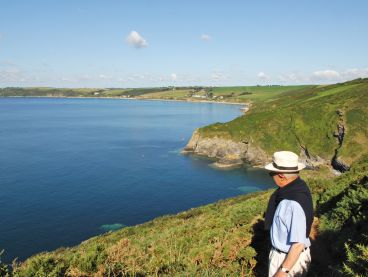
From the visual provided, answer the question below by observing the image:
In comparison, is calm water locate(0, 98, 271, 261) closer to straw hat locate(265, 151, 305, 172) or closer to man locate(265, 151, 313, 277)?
man locate(265, 151, 313, 277)

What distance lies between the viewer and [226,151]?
4235 inches

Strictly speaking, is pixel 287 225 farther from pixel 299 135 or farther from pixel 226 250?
pixel 299 135

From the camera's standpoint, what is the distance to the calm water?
181 feet

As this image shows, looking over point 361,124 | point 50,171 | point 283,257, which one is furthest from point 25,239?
point 361,124

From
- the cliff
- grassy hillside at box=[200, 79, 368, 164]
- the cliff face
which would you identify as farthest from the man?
grassy hillside at box=[200, 79, 368, 164]

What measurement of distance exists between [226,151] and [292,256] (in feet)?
336

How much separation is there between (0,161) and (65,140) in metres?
35.4

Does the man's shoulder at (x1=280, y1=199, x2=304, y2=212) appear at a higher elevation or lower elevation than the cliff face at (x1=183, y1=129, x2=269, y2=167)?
higher

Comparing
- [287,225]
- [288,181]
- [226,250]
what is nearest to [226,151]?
[226,250]

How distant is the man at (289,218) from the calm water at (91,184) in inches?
1864

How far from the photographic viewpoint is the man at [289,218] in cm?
602

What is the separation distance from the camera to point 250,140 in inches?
4208

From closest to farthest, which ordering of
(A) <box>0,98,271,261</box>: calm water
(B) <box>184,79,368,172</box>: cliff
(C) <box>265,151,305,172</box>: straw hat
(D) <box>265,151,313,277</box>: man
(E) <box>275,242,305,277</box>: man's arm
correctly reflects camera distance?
(E) <box>275,242,305,277</box>: man's arm, (D) <box>265,151,313,277</box>: man, (C) <box>265,151,305,172</box>: straw hat, (A) <box>0,98,271,261</box>: calm water, (B) <box>184,79,368,172</box>: cliff

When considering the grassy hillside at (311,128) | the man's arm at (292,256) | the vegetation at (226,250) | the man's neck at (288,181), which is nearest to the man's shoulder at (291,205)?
the man's neck at (288,181)
